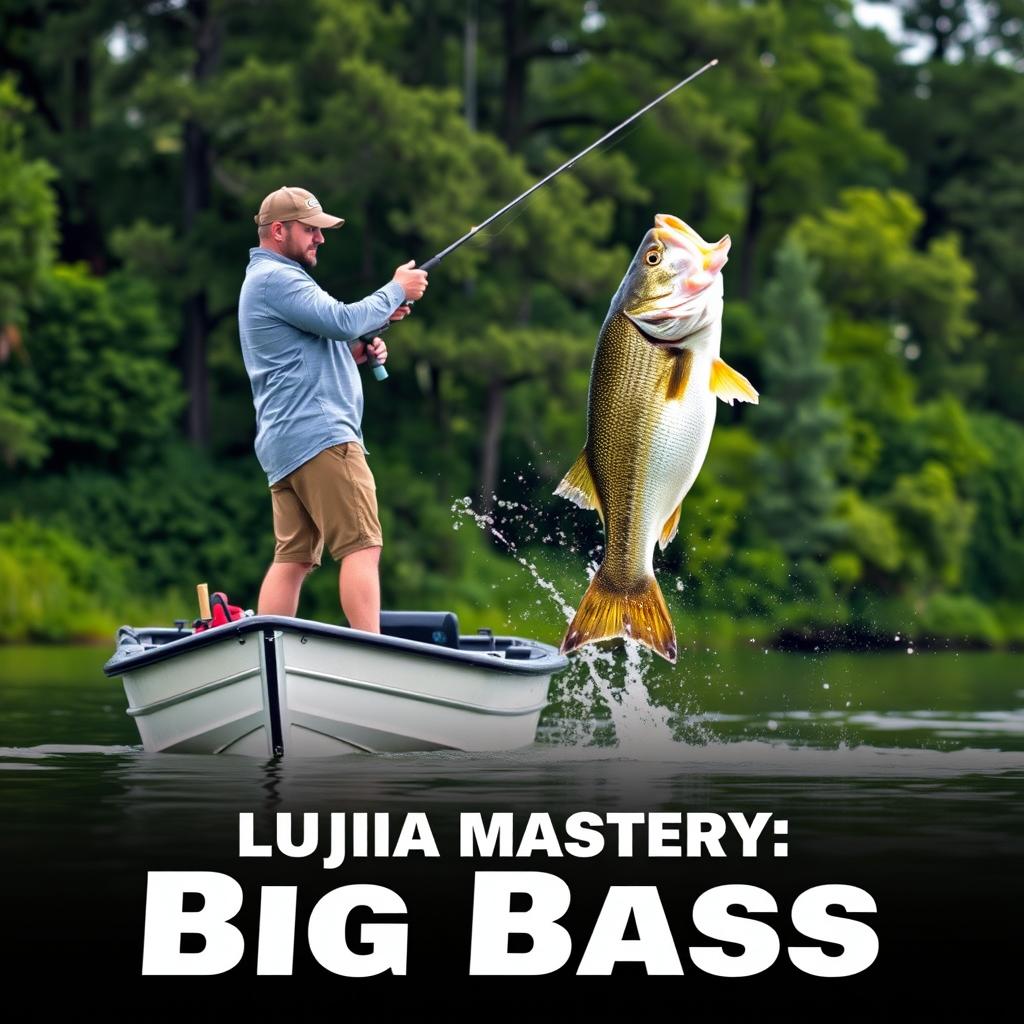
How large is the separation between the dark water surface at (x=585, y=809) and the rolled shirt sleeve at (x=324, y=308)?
2015 millimetres

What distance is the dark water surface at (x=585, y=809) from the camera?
7.27 metres

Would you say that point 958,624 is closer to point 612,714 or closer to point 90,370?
point 90,370

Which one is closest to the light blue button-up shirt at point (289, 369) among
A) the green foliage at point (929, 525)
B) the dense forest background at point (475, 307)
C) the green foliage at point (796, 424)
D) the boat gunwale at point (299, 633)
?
the boat gunwale at point (299, 633)

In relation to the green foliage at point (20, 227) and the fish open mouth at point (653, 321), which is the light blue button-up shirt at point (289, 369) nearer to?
the fish open mouth at point (653, 321)

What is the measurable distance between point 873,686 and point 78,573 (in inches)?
Result: 584

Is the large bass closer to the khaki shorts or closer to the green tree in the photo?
the khaki shorts

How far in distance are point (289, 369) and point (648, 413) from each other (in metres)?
2.13

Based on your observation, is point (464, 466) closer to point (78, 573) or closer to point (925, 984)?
point (78, 573)

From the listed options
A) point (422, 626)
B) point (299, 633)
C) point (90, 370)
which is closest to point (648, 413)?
point (299, 633)

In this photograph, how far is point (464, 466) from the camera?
37.8 meters

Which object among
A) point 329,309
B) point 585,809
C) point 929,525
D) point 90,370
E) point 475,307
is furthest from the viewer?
point 929,525

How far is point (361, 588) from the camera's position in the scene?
11.5 m

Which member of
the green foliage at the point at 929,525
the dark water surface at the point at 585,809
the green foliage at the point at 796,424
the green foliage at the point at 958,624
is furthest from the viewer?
the green foliage at the point at 929,525

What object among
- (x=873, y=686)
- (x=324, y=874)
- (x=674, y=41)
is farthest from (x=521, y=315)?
(x=324, y=874)
